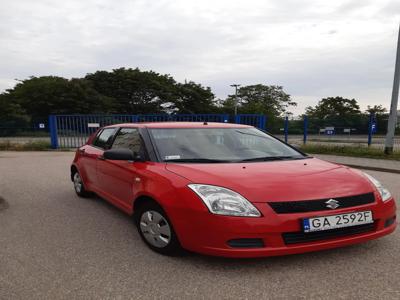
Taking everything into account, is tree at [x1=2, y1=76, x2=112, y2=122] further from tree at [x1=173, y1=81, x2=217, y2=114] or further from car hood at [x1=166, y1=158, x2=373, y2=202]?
car hood at [x1=166, y1=158, x2=373, y2=202]

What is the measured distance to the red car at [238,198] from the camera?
2.79 m

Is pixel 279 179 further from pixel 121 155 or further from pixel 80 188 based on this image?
pixel 80 188

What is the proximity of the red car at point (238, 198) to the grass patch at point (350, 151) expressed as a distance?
31.4 ft

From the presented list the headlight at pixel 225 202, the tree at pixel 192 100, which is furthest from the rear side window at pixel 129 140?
the tree at pixel 192 100

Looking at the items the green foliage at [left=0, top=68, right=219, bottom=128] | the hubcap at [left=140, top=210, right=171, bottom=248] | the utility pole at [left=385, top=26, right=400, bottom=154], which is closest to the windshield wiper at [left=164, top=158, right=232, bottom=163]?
the hubcap at [left=140, top=210, right=171, bottom=248]

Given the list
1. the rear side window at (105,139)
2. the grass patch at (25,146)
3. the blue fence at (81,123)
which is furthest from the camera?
the blue fence at (81,123)

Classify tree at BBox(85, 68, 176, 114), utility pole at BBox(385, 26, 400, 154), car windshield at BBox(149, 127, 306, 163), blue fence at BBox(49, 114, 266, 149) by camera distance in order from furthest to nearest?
tree at BBox(85, 68, 176, 114)
blue fence at BBox(49, 114, 266, 149)
utility pole at BBox(385, 26, 400, 154)
car windshield at BBox(149, 127, 306, 163)

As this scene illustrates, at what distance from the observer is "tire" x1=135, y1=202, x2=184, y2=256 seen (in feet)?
10.4

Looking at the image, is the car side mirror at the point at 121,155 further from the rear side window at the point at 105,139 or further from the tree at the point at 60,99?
the tree at the point at 60,99

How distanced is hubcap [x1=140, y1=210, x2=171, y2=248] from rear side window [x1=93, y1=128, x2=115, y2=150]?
1.75 metres

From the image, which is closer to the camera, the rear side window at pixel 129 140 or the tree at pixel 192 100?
the rear side window at pixel 129 140

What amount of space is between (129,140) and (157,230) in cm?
145

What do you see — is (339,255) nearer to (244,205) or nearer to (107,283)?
(244,205)

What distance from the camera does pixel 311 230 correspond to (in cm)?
281
